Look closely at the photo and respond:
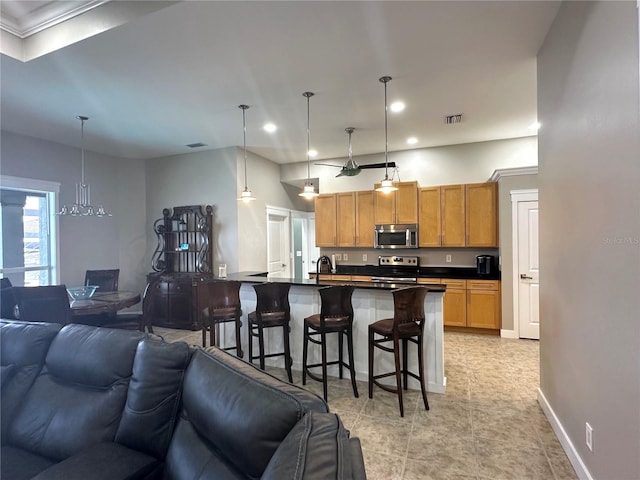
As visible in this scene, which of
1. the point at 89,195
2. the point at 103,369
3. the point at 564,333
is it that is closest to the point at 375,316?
the point at 564,333

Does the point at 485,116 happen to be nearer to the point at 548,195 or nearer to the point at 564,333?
the point at 548,195

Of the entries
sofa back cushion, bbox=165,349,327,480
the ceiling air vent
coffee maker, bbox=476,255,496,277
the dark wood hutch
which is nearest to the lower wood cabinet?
coffee maker, bbox=476,255,496,277

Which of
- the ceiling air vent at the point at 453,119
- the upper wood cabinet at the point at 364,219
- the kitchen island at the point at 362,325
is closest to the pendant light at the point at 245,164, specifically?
the kitchen island at the point at 362,325

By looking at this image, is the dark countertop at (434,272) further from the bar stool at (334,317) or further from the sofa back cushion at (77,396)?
the sofa back cushion at (77,396)

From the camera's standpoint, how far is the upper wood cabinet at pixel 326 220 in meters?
6.14

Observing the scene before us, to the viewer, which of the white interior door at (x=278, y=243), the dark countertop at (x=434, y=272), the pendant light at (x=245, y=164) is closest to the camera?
the pendant light at (x=245, y=164)

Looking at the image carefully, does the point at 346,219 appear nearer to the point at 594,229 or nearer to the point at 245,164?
the point at 245,164

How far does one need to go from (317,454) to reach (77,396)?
5.09ft

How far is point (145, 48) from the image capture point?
260 cm

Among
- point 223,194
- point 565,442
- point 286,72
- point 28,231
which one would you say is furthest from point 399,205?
point 28,231

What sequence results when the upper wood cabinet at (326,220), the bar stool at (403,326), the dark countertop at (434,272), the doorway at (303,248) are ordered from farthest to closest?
the doorway at (303,248) → the upper wood cabinet at (326,220) → the dark countertop at (434,272) → the bar stool at (403,326)

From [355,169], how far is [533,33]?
226 cm

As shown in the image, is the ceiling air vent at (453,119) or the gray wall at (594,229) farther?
the ceiling air vent at (453,119)

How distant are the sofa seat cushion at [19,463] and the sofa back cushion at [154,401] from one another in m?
0.37
